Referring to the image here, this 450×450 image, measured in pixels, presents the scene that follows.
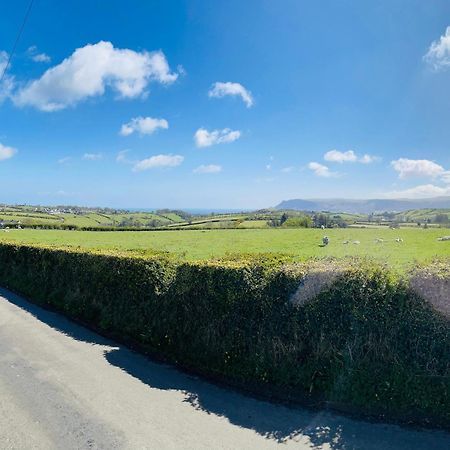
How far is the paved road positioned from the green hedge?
1.77ft

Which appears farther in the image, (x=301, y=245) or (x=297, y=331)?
(x=301, y=245)

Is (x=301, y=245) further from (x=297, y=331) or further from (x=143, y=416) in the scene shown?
(x=143, y=416)

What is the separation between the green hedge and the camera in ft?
21.6

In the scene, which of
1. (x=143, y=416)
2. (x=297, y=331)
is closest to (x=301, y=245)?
(x=297, y=331)

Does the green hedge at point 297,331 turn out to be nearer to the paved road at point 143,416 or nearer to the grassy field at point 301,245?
the paved road at point 143,416

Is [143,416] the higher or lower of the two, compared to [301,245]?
lower

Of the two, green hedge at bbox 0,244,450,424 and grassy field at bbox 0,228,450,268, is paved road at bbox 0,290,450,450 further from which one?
grassy field at bbox 0,228,450,268

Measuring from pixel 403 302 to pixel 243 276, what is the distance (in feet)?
10.8

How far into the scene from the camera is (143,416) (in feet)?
22.5

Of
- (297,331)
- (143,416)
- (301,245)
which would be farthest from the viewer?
(301,245)

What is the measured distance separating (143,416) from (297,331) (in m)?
3.36

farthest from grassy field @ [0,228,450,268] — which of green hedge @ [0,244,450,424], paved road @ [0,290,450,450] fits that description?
paved road @ [0,290,450,450]

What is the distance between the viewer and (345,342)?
23.5 feet

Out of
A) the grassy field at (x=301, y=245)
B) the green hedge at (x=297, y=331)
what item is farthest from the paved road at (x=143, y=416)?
the grassy field at (x=301, y=245)
